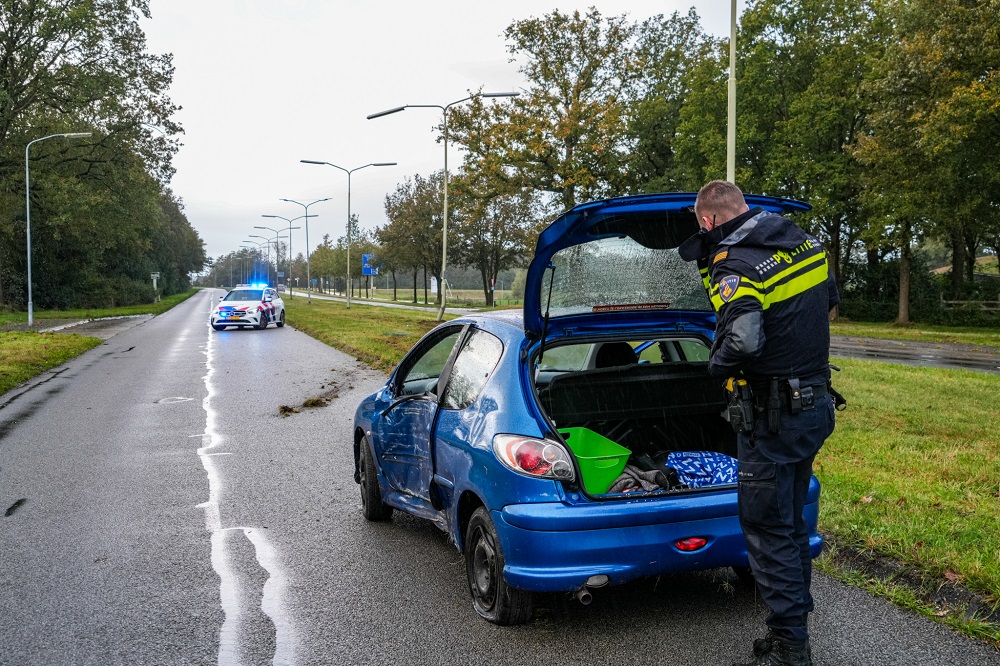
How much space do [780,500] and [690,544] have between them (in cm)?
53

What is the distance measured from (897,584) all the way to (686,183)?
37000 millimetres

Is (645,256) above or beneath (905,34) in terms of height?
beneath

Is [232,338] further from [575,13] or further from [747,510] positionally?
[747,510]

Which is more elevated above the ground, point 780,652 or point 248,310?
point 248,310

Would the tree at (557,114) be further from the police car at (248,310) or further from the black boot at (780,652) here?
the black boot at (780,652)

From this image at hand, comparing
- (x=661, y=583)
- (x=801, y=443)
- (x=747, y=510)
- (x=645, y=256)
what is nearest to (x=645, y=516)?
(x=747, y=510)

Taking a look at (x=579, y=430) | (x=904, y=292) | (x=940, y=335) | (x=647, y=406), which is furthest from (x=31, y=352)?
(x=904, y=292)

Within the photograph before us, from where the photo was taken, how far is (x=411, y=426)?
15.9 ft

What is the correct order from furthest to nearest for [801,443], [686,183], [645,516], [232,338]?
[686,183] → [232,338] → [645,516] → [801,443]

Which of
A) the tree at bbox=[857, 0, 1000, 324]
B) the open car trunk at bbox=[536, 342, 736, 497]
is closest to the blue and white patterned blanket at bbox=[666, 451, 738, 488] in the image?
the open car trunk at bbox=[536, 342, 736, 497]

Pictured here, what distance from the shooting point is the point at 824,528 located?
16.4 ft

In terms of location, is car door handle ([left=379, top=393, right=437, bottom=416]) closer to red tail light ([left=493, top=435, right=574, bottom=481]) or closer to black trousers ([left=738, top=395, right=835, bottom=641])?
red tail light ([left=493, top=435, right=574, bottom=481])

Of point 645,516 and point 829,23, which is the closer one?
point 645,516

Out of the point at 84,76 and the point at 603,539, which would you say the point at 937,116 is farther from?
the point at 84,76
